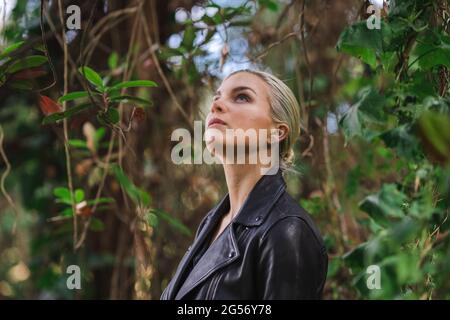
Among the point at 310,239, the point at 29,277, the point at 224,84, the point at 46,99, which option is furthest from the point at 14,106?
the point at 310,239

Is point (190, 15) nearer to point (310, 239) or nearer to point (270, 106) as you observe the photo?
point (270, 106)

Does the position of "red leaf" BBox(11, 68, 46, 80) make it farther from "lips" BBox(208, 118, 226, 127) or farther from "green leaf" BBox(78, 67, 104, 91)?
"lips" BBox(208, 118, 226, 127)

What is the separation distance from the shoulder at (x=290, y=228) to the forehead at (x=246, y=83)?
0.24 meters

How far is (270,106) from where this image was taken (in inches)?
49.6

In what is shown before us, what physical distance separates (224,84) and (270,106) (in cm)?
10

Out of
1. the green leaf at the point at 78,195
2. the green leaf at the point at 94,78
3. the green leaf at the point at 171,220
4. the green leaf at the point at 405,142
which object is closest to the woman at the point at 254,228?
the green leaf at the point at 405,142

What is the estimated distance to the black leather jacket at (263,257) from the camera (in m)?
1.06

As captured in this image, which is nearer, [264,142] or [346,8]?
[264,142]

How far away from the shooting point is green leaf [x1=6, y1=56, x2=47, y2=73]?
4.65 feet

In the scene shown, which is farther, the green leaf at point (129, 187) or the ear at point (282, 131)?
the green leaf at point (129, 187)

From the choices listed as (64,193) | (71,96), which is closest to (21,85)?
(71,96)

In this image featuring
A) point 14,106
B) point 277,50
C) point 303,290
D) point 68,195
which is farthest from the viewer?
point 277,50

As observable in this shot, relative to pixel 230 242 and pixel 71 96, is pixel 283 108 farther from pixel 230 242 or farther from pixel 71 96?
pixel 71 96

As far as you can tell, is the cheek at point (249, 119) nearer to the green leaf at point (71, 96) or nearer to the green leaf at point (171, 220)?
the green leaf at point (71, 96)
